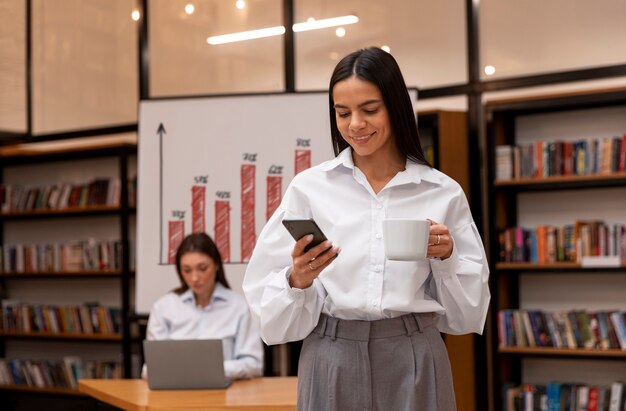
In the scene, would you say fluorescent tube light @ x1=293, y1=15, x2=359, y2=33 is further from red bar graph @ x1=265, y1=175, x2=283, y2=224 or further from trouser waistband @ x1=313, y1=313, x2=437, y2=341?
trouser waistband @ x1=313, y1=313, x2=437, y2=341

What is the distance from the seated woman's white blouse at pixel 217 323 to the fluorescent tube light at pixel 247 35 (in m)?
2.52

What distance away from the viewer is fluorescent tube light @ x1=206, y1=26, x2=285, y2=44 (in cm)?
629

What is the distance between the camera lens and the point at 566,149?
17.1 feet

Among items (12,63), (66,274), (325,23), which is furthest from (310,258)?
(12,63)

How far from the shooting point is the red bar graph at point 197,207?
16.6 ft

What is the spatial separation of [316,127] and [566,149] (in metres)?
1.48

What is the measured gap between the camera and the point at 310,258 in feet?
5.32

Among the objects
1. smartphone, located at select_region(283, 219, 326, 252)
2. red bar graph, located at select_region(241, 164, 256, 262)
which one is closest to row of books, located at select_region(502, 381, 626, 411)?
red bar graph, located at select_region(241, 164, 256, 262)

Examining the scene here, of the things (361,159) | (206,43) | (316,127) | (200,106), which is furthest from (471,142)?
(361,159)

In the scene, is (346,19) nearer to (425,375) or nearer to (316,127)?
(316,127)

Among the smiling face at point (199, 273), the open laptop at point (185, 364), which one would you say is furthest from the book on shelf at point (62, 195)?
the open laptop at point (185, 364)

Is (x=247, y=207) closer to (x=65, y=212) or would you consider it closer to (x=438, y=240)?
(x=65, y=212)

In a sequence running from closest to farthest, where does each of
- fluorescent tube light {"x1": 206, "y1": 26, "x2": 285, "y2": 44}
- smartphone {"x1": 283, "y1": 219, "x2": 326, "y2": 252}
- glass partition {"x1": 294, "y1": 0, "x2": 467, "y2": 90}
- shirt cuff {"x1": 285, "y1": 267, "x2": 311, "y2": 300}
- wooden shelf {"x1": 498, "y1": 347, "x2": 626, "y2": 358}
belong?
smartphone {"x1": 283, "y1": 219, "x2": 326, "y2": 252} → shirt cuff {"x1": 285, "y1": 267, "x2": 311, "y2": 300} → wooden shelf {"x1": 498, "y1": 347, "x2": 626, "y2": 358} → glass partition {"x1": 294, "y1": 0, "x2": 467, "y2": 90} → fluorescent tube light {"x1": 206, "y1": 26, "x2": 285, "y2": 44}

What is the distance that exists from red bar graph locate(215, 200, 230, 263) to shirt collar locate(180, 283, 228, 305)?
2.13 ft
